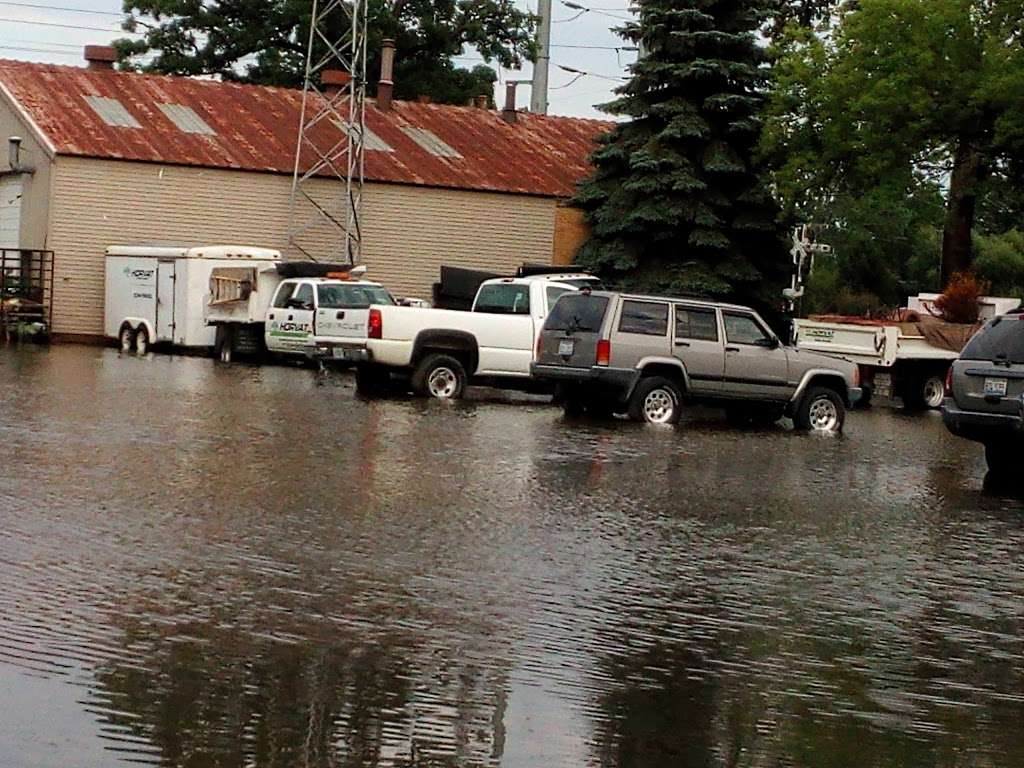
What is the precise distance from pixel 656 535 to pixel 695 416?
15.1 metres

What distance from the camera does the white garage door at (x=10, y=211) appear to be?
48.0 meters

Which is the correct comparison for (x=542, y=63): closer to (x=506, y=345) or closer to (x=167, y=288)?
(x=167, y=288)

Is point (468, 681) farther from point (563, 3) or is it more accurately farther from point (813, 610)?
point (563, 3)

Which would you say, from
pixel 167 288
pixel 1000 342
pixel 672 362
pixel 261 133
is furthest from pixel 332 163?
pixel 1000 342

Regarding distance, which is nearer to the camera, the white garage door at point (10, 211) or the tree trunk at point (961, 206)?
the tree trunk at point (961, 206)

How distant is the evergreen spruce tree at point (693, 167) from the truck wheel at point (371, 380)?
45.5 feet

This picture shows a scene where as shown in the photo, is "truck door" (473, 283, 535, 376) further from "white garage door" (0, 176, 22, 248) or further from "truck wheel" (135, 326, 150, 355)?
"white garage door" (0, 176, 22, 248)

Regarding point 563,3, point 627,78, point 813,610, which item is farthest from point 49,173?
point 813,610

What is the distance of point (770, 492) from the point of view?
675 inches

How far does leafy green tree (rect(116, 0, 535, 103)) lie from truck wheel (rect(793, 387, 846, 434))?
44143 millimetres

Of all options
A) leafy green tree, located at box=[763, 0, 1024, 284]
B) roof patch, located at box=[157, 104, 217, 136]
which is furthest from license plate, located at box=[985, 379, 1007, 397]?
roof patch, located at box=[157, 104, 217, 136]

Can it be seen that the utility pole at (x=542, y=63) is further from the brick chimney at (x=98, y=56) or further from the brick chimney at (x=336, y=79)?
the brick chimney at (x=98, y=56)

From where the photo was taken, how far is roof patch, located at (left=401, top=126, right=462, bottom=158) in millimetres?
52469

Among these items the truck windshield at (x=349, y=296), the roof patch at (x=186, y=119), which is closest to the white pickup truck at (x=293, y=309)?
the truck windshield at (x=349, y=296)
